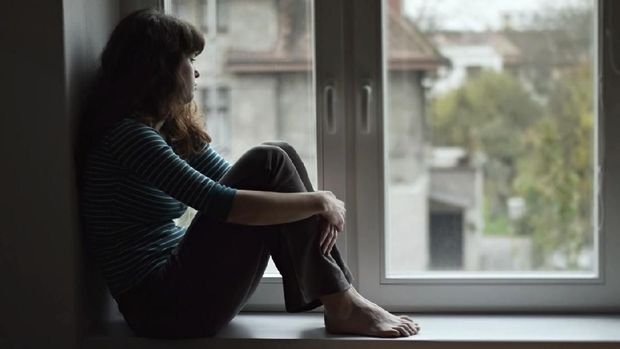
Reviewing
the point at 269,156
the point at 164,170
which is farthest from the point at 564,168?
the point at 164,170

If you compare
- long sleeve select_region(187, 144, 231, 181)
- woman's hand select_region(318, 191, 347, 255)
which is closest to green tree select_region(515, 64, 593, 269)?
woman's hand select_region(318, 191, 347, 255)

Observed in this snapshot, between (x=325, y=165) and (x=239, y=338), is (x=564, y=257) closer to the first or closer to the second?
(x=325, y=165)

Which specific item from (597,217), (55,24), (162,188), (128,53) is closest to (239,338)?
(162,188)

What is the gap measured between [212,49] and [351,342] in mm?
832

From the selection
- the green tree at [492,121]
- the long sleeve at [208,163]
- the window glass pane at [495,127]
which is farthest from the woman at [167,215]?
the green tree at [492,121]

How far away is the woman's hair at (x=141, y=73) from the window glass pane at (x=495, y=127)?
0.56 metres

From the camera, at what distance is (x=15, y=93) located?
1.76 meters

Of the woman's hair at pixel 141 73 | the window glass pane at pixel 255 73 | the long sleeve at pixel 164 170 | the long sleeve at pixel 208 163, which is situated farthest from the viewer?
the window glass pane at pixel 255 73

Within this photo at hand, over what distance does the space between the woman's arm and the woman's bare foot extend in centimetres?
21

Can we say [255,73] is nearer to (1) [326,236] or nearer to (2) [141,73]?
(2) [141,73]

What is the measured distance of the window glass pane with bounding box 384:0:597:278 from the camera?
2.04 m

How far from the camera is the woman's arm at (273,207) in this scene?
65.8 inches

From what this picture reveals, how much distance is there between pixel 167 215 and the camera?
1854mm

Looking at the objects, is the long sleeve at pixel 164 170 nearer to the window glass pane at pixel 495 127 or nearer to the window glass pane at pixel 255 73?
the window glass pane at pixel 255 73
